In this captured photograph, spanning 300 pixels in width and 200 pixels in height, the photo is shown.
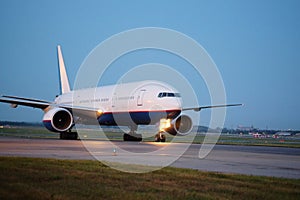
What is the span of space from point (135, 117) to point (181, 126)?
3.81 m

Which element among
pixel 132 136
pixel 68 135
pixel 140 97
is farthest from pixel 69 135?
pixel 140 97

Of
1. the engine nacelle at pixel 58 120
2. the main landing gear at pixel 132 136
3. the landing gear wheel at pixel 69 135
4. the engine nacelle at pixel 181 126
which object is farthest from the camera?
the landing gear wheel at pixel 69 135

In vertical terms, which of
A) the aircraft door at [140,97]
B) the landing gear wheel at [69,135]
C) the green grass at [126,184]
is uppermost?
the aircraft door at [140,97]

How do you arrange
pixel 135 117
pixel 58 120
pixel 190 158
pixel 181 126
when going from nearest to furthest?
1. pixel 190 158
2. pixel 135 117
3. pixel 181 126
4. pixel 58 120

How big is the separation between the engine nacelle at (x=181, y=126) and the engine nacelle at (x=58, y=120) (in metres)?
7.85

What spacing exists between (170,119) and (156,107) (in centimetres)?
130

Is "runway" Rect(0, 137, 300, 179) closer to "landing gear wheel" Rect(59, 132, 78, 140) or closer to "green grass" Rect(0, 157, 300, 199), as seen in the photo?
"green grass" Rect(0, 157, 300, 199)

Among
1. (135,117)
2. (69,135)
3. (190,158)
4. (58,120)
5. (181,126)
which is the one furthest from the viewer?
(69,135)

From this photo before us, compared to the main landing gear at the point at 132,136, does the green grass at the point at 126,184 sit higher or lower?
lower

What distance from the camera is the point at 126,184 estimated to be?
388 inches

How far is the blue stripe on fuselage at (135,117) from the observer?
30312mm

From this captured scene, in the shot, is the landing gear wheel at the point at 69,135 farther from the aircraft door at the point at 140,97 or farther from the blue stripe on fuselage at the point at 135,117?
the aircraft door at the point at 140,97

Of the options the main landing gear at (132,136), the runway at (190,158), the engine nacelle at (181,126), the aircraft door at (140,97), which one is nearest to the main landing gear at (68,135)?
the main landing gear at (132,136)

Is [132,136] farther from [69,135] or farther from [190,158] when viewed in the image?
[190,158]
